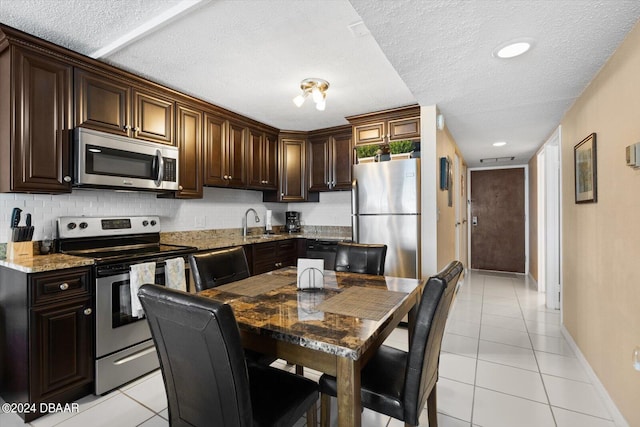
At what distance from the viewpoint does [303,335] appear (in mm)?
1124

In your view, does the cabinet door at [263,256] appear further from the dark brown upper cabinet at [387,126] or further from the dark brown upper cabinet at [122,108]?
the dark brown upper cabinet at [387,126]

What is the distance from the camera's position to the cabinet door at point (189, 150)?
10.2ft

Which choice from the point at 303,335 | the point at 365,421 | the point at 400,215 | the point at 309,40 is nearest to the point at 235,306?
the point at 303,335

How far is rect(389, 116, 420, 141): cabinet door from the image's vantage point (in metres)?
3.39

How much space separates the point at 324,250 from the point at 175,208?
1804mm

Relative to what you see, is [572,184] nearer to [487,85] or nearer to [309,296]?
[487,85]

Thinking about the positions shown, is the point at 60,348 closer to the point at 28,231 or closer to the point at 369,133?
the point at 28,231

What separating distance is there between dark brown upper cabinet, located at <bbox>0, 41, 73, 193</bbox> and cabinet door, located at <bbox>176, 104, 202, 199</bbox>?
36.4 inches

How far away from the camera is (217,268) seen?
2.05 m

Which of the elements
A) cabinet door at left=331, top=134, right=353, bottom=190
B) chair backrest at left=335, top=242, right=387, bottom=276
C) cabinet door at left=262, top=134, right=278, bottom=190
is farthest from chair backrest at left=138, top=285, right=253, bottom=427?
cabinet door at left=331, top=134, right=353, bottom=190

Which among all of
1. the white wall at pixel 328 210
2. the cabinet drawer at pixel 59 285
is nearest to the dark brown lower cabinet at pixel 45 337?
the cabinet drawer at pixel 59 285

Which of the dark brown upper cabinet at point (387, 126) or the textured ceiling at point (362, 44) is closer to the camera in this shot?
the textured ceiling at point (362, 44)

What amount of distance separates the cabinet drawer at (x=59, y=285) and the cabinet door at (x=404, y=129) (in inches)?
120

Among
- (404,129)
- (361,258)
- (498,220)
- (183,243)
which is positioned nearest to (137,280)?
(183,243)
